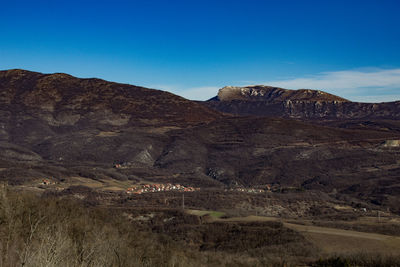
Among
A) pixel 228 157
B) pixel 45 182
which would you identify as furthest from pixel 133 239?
pixel 228 157

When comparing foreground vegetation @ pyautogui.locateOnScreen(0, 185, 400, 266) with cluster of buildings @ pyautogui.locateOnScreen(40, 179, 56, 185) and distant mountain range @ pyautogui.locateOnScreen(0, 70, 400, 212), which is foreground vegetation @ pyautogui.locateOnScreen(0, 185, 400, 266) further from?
distant mountain range @ pyautogui.locateOnScreen(0, 70, 400, 212)

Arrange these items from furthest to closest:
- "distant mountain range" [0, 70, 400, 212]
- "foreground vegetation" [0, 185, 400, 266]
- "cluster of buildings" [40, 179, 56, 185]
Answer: "distant mountain range" [0, 70, 400, 212], "cluster of buildings" [40, 179, 56, 185], "foreground vegetation" [0, 185, 400, 266]

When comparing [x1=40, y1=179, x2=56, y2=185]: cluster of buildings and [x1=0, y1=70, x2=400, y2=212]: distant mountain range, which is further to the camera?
[x1=0, y1=70, x2=400, y2=212]: distant mountain range

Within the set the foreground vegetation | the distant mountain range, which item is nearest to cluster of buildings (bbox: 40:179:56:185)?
the distant mountain range

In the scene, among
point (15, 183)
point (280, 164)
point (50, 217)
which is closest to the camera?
point (50, 217)

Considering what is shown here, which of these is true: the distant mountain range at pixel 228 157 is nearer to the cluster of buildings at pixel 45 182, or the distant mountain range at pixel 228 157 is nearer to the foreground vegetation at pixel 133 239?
the cluster of buildings at pixel 45 182

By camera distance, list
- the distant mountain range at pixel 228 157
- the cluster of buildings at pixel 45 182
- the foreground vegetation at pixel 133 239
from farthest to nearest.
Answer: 1. the distant mountain range at pixel 228 157
2. the cluster of buildings at pixel 45 182
3. the foreground vegetation at pixel 133 239

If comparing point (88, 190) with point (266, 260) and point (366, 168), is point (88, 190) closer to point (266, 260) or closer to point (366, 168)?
point (266, 260)

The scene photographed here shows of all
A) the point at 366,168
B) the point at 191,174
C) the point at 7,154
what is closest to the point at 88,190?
the point at 191,174

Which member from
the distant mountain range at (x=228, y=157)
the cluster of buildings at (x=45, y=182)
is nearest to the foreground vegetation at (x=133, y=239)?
the cluster of buildings at (x=45, y=182)
